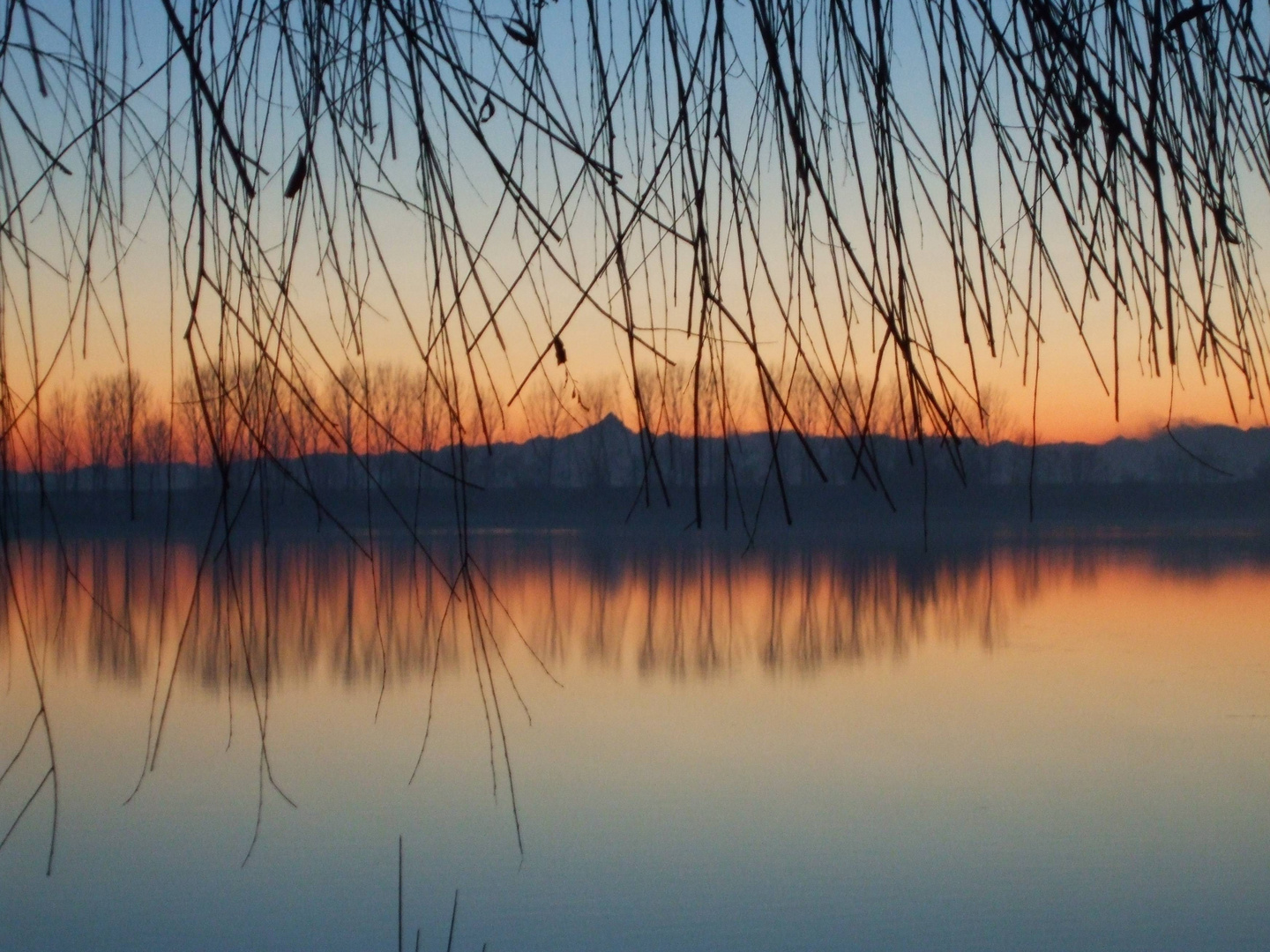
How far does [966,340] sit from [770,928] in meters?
2.49

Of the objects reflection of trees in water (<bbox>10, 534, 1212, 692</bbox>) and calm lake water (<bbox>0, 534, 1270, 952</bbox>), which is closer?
calm lake water (<bbox>0, 534, 1270, 952</bbox>)

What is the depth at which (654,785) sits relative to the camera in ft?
13.4

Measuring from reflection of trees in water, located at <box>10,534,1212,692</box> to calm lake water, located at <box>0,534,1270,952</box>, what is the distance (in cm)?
7

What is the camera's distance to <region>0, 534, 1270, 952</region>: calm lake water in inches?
116

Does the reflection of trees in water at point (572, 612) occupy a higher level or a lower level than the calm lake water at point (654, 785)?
higher

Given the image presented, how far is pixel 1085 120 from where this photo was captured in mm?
676

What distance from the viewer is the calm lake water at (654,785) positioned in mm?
2945

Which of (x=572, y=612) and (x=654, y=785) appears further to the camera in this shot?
(x=572, y=612)

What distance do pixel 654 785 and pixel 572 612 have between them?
4.61 m

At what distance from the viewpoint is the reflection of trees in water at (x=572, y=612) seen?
652 cm

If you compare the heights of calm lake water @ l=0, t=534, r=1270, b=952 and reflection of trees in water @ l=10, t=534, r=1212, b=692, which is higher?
reflection of trees in water @ l=10, t=534, r=1212, b=692

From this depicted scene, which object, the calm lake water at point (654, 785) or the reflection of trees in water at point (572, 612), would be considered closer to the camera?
the calm lake water at point (654, 785)

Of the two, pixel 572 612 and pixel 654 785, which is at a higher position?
pixel 572 612

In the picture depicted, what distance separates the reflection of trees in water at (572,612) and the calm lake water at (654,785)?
7 centimetres
